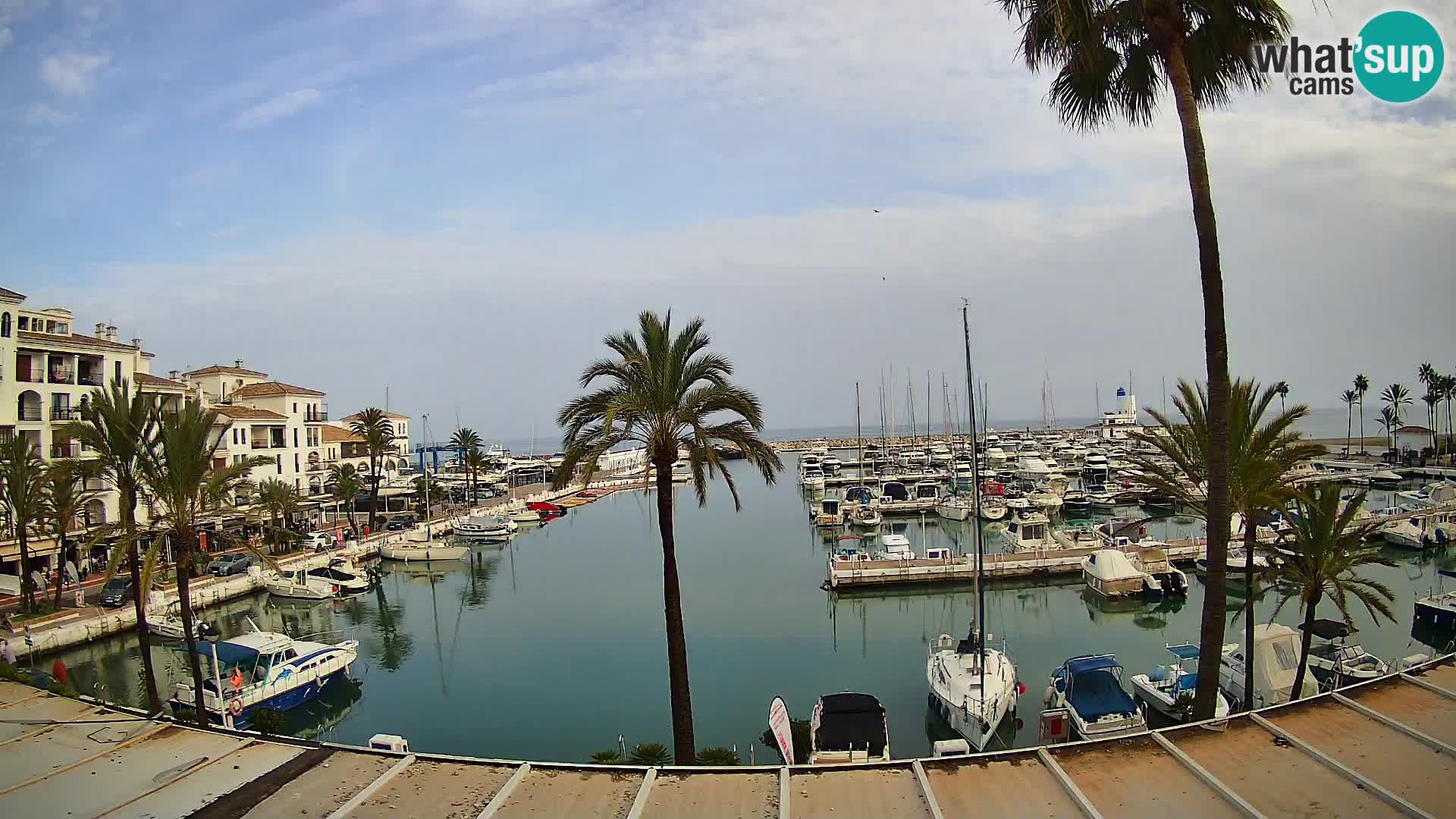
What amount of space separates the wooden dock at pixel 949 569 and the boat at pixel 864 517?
55.3 feet

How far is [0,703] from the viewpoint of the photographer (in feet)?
39.6

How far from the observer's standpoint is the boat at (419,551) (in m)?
47.5

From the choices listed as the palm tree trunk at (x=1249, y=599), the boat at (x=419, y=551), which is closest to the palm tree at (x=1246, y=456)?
the palm tree trunk at (x=1249, y=599)

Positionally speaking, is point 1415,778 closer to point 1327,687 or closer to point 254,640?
point 1327,687

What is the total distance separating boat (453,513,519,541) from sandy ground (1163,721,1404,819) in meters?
51.1

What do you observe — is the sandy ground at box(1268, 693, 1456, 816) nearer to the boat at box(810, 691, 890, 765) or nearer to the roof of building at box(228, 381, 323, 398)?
the boat at box(810, 691, 890, 765)

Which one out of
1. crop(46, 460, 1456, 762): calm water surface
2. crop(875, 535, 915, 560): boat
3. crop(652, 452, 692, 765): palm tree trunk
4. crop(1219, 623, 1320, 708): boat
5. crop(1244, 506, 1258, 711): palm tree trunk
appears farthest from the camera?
crop(875, 535, 915, 560): boat

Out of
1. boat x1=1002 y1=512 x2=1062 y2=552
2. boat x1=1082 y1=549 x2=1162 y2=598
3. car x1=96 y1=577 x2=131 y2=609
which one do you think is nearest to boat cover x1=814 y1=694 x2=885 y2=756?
boat x1=1082 y1=549 x2=1162 y2=598

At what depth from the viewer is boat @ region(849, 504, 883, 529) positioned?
5578cm

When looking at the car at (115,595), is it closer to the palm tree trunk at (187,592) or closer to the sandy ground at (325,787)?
the palm tree trunk at (187,592)

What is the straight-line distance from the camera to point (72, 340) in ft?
120

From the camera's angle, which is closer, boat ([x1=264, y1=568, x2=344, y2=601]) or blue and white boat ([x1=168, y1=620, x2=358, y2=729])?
blue and white boat ([x1=168, y1=620, x2=358, y2=729])

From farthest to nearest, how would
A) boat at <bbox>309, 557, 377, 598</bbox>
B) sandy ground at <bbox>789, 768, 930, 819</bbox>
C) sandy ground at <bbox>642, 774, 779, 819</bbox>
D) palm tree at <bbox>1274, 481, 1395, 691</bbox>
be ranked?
boat at <bbox>309, 557, 377, 598</bbox> → palm tree at <bbox>1274, 481, 1395, 691</bbox> → sandy ground at <bbox>642, 774, 779, 819</bbox> → sandy ground at <bbox>789, 768, 930, 819</bbox>

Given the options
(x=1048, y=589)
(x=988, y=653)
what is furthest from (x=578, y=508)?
(x=988, y=653)
